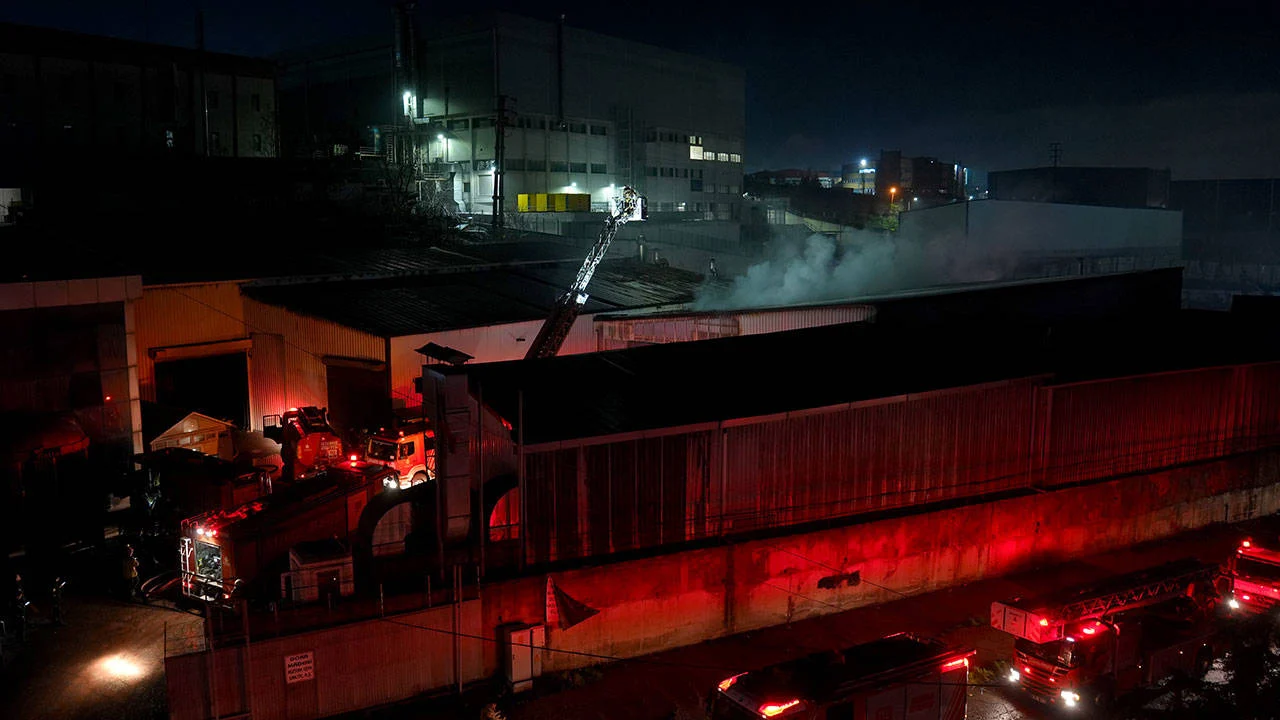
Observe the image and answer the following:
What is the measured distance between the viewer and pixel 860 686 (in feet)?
34.1

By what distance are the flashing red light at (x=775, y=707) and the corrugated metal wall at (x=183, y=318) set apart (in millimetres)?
18595

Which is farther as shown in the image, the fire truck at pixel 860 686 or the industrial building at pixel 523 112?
the industrial building at pixel 523 112

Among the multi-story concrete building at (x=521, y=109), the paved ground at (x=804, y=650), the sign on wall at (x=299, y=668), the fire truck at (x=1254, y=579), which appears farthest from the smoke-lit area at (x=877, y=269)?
the sign on wall at (x=299, y=668)

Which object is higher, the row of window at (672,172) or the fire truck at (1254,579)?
the row of window at (672,172)

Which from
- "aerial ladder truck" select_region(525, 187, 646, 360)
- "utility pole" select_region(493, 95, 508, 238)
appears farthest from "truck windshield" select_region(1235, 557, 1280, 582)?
"utility pole" select_region(493, 95, 508, 238)

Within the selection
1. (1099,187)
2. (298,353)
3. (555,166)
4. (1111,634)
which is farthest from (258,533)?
(1099,187)

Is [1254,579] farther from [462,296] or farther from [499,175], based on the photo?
[499,175]

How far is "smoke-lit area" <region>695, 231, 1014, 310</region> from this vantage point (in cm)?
3784

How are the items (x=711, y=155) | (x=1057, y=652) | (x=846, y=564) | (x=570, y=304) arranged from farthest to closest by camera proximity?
(x=711, y=155) → (x=570, y=304) → (x=846, y=564) → (x=1057, y=652)

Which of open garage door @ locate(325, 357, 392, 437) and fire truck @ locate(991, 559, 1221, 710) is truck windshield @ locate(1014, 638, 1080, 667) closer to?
fire truck @ locate(991, 559, 1221, 710)

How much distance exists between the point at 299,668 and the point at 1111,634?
36.2 feet

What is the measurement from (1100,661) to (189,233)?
2856cm

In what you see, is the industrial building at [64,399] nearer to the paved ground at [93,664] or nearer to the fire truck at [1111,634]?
the paved ground at [93,664]

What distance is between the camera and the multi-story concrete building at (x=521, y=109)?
49.9 meters
